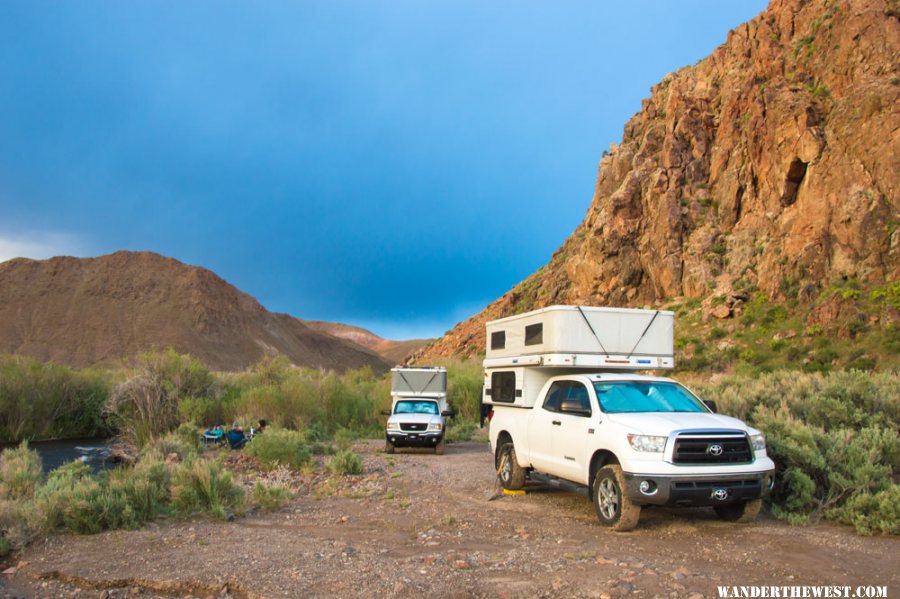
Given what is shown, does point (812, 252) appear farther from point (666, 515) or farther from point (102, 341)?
point (102, 341)

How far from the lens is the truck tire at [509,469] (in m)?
11.8

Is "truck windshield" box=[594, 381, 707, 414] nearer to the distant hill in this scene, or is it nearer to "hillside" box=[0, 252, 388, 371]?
"hillside" box=[0, 252, 388, 371]

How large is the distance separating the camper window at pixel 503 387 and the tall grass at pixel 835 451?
13.2 ft

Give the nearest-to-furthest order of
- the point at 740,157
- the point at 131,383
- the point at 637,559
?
1. the point at 637,559
2. the point at 131,383
3. the point at 740,157

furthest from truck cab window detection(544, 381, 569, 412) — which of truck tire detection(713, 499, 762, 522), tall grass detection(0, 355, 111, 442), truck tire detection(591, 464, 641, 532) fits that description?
tall grass detection(0, 355, 111, 442)

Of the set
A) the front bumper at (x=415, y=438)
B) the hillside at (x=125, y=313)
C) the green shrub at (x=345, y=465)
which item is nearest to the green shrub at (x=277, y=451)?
the green shrub at (x=345, y=465)

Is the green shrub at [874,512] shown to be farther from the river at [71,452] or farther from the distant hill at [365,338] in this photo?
the distant hill at [365,338]

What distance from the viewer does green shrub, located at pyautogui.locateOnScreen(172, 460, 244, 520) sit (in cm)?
1028

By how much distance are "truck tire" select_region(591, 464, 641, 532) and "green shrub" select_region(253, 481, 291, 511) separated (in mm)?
4886

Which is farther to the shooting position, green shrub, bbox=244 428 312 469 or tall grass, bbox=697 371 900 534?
green shrub, bbox=244 428 312 469

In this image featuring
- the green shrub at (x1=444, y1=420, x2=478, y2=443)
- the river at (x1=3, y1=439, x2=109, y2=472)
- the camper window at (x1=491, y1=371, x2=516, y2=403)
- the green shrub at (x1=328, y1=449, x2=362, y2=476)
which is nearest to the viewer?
the camper window at (x1=491, y1=371, x2=516, y2=403)

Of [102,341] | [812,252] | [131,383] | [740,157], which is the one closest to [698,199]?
[740,157]

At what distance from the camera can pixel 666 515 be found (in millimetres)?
9750

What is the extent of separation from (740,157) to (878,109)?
9781 mm
